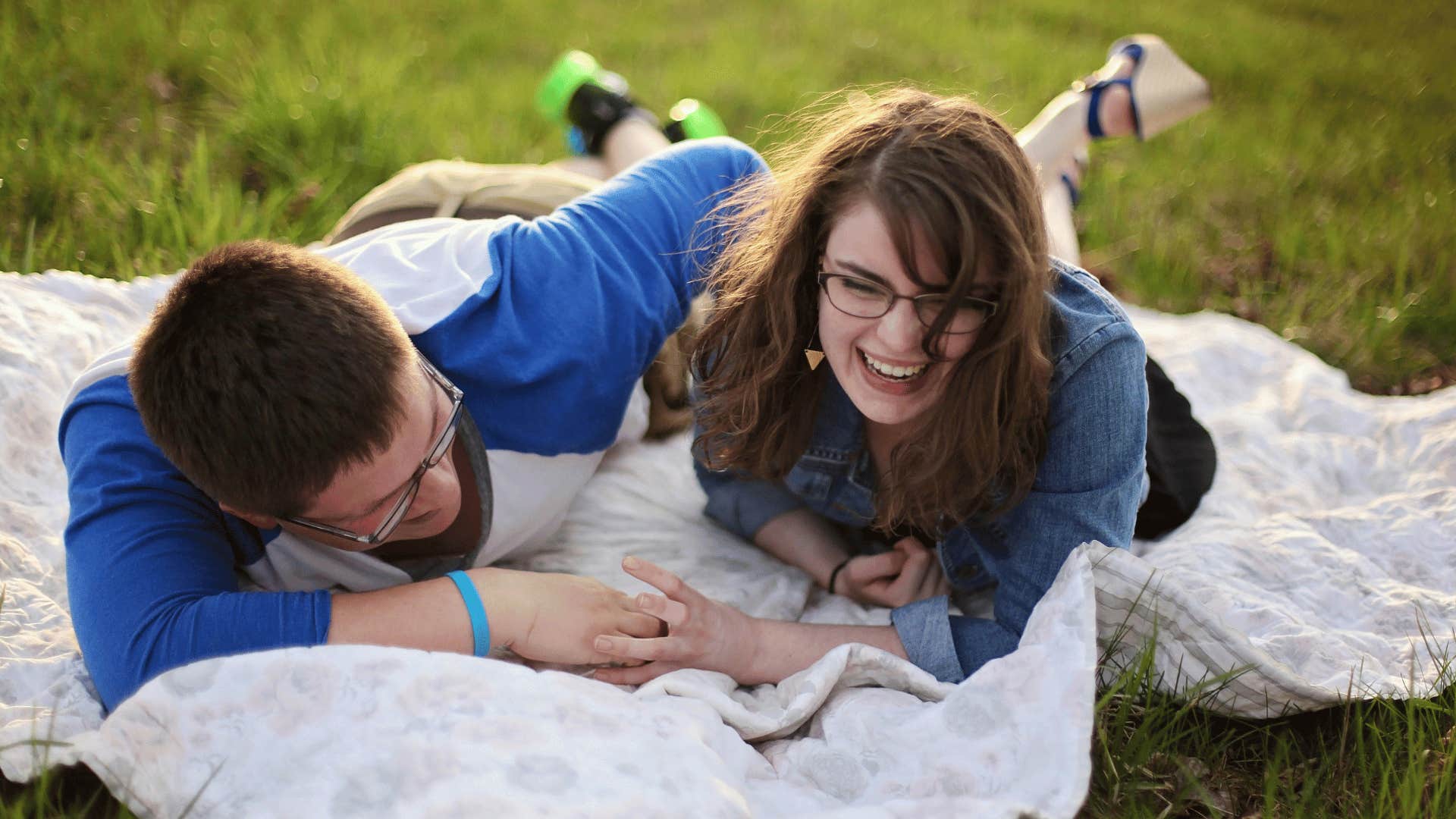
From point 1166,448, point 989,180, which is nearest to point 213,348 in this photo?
point 989,180

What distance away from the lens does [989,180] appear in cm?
179

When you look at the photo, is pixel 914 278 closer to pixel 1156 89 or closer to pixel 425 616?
pixel 425 616

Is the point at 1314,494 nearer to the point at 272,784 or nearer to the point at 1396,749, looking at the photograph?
the point at 1396,749

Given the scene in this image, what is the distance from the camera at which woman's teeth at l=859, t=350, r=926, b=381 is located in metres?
2.01

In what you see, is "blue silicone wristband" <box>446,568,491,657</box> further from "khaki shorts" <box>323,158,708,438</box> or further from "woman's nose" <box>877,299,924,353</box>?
"khaki shorts" <box>323,158,708,438</box>

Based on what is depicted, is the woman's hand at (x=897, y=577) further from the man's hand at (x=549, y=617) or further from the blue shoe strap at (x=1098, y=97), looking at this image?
the blue shoe strap at (x=1098, y=97)

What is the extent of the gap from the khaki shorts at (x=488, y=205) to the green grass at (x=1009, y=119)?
66 centimetres

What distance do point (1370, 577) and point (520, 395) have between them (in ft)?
6.69

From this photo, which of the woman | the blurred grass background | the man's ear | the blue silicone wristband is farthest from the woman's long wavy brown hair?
the blurred grass background

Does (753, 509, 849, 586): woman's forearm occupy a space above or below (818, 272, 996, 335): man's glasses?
below

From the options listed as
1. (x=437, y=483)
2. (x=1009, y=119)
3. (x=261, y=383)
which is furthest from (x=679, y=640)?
(x=1009, y=119)

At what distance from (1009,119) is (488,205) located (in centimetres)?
326

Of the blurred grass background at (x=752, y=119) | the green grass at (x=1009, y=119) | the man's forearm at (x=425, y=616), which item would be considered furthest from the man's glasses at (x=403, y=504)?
the blurred grass background at (x=752, y=119)

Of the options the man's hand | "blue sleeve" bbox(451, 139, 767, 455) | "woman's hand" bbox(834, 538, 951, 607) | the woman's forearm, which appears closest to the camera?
the man's hand
